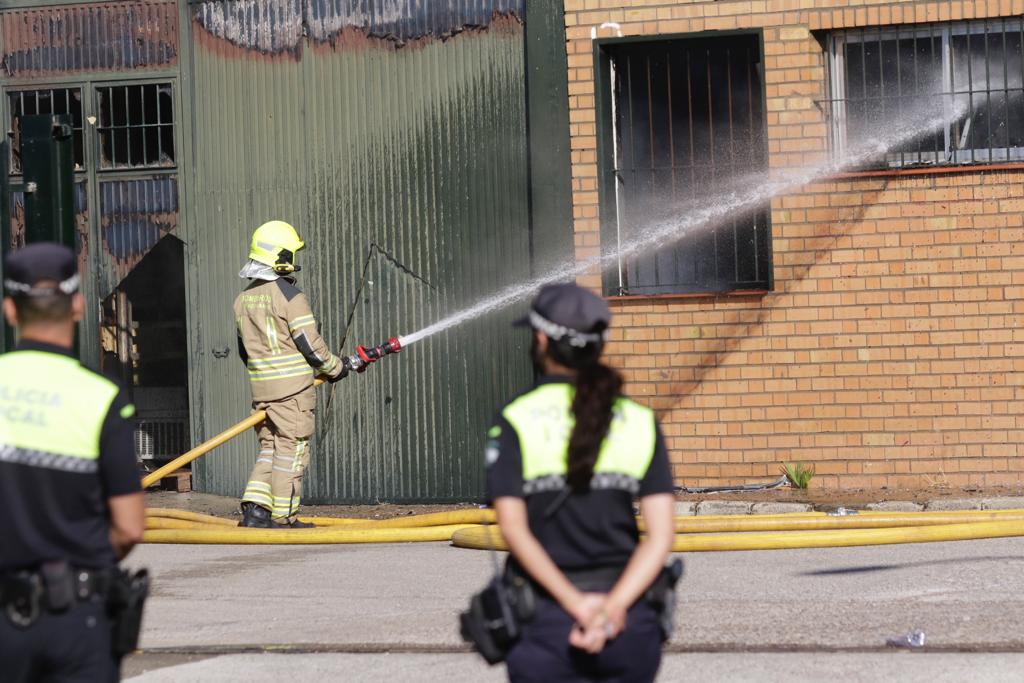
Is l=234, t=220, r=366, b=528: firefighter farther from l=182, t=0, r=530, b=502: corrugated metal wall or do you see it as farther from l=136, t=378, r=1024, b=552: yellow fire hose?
l=182, t=0, r=530, b=502: corrugated metal wall

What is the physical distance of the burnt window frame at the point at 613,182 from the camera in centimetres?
1127

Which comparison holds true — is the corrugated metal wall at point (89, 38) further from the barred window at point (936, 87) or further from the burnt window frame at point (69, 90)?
the barred window at point (936, 87)

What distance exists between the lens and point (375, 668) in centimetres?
633

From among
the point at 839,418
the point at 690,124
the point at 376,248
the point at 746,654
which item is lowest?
the point at 746,654

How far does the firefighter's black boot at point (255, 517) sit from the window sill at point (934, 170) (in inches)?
177

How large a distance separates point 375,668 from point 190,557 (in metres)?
3.57

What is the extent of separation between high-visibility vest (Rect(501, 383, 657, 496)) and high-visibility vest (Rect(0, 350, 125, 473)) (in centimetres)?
93

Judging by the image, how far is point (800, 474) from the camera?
1110 cm

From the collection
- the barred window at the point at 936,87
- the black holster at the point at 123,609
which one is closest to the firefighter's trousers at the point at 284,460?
the barred window at the point at 936,87

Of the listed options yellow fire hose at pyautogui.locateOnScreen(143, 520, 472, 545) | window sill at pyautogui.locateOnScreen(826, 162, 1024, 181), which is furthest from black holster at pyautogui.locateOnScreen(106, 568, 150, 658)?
window sill at pyautogui.locateOnScreen(826, 162, 1024, 181)

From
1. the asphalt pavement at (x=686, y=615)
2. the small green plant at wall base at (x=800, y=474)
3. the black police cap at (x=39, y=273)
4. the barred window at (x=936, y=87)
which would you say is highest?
the barred window at (x=936, y=87)

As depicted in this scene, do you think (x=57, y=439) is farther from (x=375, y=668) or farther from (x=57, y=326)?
(x=375, y=668)

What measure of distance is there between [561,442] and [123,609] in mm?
1070

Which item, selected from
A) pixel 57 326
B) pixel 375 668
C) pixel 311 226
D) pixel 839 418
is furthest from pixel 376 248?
pixel 57 326
